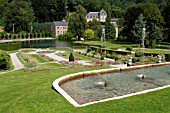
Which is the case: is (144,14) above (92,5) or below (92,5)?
below

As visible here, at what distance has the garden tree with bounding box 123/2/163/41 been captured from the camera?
51281 millimetres

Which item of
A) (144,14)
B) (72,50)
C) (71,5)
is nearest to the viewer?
(72,50)

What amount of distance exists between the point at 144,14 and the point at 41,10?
186ft

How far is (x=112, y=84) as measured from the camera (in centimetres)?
1295

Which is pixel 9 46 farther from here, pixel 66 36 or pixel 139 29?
pixel 66 36

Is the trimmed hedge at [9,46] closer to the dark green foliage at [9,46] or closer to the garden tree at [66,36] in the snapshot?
the dark green foliage at [9,46]

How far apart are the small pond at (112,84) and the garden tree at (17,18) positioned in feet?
251

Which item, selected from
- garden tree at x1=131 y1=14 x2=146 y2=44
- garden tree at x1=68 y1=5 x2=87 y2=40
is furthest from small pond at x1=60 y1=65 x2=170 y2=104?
garden tree at x1=68 y1=5 x2=87 y2=40

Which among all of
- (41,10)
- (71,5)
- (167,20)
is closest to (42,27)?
(41,10)

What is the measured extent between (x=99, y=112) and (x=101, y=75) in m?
7.52

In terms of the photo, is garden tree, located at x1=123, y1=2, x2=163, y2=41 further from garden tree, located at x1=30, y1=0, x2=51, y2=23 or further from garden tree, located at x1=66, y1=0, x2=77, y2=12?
garden tree, located at x1=66, y1=0, x2=77, y2=12

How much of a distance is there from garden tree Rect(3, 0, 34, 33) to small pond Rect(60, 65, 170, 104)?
76529 millimetres

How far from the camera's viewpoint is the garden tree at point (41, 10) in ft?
332

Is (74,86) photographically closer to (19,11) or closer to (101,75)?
(101,75)
